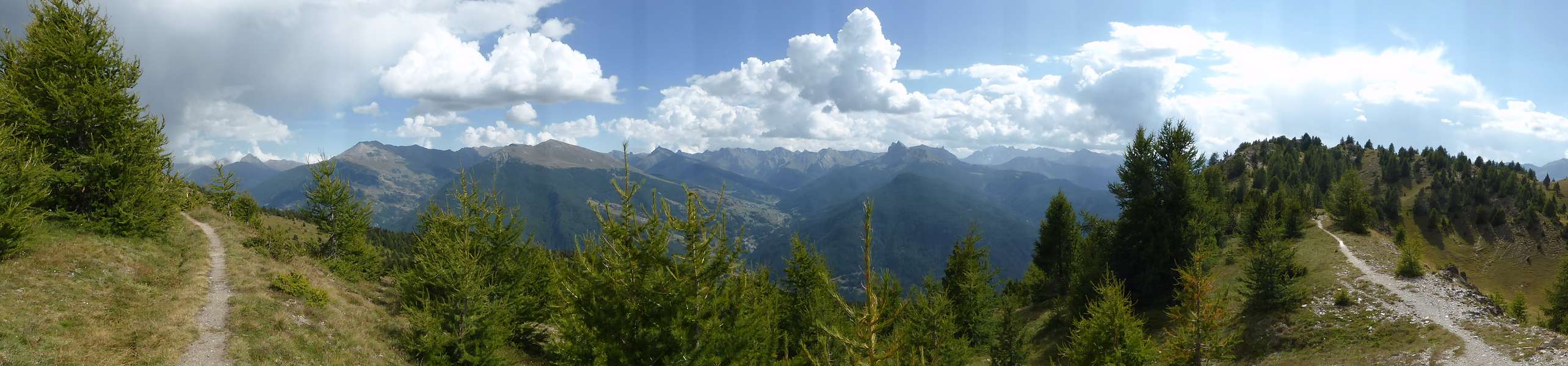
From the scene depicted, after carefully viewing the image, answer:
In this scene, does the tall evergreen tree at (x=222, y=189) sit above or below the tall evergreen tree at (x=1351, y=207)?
above

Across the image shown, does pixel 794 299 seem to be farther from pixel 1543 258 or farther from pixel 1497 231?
pixel 1497 231

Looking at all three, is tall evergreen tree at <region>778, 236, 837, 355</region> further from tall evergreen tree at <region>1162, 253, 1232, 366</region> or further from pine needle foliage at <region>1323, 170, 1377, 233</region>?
pine needle foliage at <region>1323, 170, 1377, 233</region>

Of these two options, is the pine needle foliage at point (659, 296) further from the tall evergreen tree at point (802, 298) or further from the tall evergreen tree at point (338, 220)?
the tall evergreen tree at point (338, 220)

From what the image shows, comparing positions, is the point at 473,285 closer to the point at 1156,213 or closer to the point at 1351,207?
the point at 1156,213

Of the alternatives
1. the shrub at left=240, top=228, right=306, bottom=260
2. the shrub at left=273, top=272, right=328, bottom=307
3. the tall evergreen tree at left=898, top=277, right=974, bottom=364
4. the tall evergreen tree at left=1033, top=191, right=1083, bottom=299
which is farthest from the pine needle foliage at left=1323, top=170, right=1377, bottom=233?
the shrub at left=240, top=228, right=306, bottom=260

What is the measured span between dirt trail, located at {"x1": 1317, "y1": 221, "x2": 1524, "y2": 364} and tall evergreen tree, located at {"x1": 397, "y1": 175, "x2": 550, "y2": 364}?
1558 inches

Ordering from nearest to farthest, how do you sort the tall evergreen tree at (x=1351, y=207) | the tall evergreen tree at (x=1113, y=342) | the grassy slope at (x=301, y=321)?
the tall evergreen tree at (x=1113, y=342), the grassy slope at (x=301, y=321), the tall evergreen tree at (x=1351, y=207)

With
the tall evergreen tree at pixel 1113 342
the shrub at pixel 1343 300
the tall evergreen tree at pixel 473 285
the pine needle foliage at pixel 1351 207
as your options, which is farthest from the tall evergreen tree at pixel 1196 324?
the pine needle foliage at pixel 1351 207

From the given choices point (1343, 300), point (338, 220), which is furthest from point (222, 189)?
point (1343, 300)

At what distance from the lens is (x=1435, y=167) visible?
97250 mm

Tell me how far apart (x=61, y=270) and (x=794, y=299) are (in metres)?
30.9

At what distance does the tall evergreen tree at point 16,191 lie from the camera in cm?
1912

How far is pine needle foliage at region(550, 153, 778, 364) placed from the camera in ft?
41.1

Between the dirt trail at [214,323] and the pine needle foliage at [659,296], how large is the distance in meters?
13.7
